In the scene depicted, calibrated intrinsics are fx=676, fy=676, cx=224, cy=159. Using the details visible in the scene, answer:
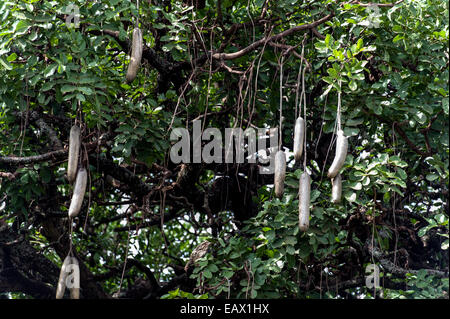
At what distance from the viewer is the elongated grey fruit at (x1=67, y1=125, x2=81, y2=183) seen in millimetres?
2598

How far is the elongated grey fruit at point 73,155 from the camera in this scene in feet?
8.52

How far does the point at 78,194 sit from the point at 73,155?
17 centimetres

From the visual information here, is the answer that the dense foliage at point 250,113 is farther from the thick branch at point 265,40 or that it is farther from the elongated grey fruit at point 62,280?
the elongated grey fruit at point 62,280

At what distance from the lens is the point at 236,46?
390 cm

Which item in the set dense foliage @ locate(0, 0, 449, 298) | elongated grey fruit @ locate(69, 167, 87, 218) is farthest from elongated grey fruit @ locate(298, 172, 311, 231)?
elongated grey fruit @ locate(69, 167, 87, 218)

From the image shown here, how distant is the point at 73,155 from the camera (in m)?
2.63

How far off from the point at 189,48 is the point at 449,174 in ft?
4.87

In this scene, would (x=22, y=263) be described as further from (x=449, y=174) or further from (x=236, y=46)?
(x=449, y=174)

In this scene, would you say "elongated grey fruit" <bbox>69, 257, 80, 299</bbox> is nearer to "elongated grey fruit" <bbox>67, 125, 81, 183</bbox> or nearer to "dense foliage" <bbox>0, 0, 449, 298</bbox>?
"elongated grey fruit" <bbox>67, 125, 81, 183</bbox>

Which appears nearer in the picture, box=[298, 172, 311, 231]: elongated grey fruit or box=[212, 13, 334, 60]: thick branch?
box=[298, 172, 311, 231]: elongated grey fruit

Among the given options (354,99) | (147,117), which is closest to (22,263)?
(147,117)

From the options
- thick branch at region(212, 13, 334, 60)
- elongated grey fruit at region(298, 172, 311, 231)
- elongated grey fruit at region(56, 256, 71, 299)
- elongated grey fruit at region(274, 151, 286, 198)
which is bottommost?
elongated grey fruit at region(56, 256, 71, 299)

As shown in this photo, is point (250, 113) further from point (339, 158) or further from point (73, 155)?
point (73, 155)

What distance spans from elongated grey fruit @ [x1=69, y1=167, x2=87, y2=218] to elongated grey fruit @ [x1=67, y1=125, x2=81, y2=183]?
3 cm
